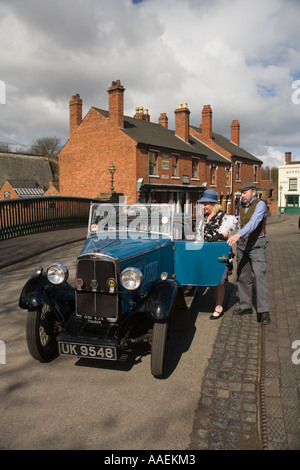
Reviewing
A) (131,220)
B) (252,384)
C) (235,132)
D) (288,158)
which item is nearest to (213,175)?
(235,132)

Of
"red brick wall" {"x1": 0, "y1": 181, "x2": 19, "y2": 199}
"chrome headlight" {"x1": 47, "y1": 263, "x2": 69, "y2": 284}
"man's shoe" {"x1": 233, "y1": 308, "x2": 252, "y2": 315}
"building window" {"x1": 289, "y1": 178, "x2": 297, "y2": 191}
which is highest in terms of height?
"building window" {"x1": 289, "y1": 178, "x2": 297, "y2": 191}

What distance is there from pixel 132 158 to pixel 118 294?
69.8 ft

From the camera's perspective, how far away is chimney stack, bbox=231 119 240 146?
43.3 meters

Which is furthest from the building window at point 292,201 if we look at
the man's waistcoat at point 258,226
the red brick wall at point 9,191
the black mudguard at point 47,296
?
the black mudguard at point 47,296

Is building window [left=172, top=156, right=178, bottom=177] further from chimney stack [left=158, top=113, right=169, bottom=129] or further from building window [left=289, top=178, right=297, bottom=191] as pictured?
building window [left=289, top=178, right=297, bottom=191]

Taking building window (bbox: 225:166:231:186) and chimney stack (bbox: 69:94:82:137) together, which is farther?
building window (bbox: 225:166:231:186)

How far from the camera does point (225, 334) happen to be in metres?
4.83

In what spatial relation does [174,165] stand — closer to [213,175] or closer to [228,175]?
[213,175]

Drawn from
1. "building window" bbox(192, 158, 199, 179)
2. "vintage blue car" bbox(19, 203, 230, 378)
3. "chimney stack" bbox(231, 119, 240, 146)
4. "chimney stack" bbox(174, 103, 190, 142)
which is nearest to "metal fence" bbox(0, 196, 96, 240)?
"vintage blue car" bbox(19, 203, 230, 378)

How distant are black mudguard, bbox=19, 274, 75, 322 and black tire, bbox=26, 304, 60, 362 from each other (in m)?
0.09

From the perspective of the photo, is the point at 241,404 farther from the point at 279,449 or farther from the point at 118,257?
the point at 118,257

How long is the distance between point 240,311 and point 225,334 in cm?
83

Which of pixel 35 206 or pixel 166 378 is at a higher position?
pixel 35 206
